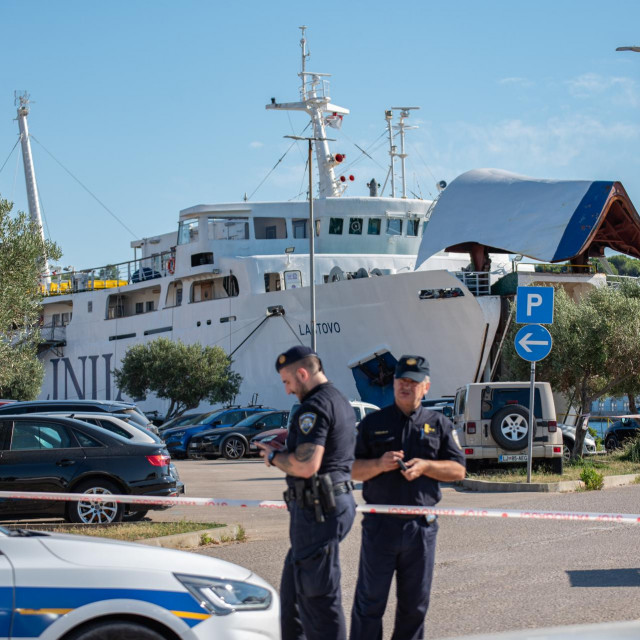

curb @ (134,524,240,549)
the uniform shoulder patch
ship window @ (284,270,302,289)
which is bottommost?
curb @ (134,524,240,549)

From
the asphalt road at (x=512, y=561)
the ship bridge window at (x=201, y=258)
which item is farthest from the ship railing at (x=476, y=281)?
the asphalt road at (x=512, y=561)

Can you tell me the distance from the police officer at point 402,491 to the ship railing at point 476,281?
26.0 meters

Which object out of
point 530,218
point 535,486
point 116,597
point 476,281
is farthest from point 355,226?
point 116,597

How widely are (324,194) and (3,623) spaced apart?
37.3 m

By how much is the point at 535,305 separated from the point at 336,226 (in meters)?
23.2

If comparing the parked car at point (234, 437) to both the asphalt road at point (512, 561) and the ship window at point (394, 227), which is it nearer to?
the asphalt road at point (512, 561)

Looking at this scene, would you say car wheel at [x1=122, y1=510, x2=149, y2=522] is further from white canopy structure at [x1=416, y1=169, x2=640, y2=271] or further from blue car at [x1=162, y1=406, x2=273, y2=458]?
white canopy structure at [x1=416, y1=169, x2=640, y2=271]

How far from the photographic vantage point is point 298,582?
15.4ft

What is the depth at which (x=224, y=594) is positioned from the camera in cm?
445

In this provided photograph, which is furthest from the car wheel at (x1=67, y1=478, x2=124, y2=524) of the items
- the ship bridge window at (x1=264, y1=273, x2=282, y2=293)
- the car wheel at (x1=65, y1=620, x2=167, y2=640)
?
the ship bridge window at (x1=264, y1=273, x2=282, y2=293)

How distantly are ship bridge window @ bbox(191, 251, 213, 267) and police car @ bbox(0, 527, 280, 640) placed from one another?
33.9 m

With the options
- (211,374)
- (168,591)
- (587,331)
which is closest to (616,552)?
(168,591)

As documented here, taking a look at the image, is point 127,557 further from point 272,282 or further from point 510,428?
point 272,282

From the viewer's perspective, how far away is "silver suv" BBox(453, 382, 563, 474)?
16.4 metres
